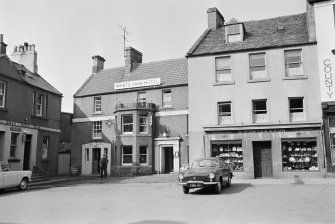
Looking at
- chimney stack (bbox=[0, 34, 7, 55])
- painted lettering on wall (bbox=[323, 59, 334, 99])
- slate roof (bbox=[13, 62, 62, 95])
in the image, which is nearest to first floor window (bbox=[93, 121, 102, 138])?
slate roof (bbox=[13, 62, 62, 95])

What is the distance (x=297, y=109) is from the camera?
2111 cm

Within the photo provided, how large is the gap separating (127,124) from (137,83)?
386 centimetres

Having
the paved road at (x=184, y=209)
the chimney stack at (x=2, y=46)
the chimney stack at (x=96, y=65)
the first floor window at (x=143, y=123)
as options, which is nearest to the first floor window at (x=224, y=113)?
the first floor window at (x=143, y=123)

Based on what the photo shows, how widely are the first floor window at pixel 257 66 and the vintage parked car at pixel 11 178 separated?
1513 cm

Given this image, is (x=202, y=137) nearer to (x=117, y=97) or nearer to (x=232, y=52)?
(x=232, y=52)

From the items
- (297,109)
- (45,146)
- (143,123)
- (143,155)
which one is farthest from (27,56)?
(297,109)

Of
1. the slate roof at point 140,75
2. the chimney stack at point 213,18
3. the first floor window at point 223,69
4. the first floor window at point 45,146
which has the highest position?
the chimney stack at point 213,18

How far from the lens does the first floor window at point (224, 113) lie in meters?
22.4

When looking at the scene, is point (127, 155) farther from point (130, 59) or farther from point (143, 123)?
point (130, 59)

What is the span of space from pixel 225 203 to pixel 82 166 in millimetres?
22164

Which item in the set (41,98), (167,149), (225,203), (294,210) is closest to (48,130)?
(41,98)

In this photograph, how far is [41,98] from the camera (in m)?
27.3

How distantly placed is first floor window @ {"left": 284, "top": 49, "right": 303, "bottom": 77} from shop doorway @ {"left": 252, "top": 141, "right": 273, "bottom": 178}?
472cm

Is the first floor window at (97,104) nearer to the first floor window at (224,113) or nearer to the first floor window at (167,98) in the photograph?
the first floor window at (167,98)
